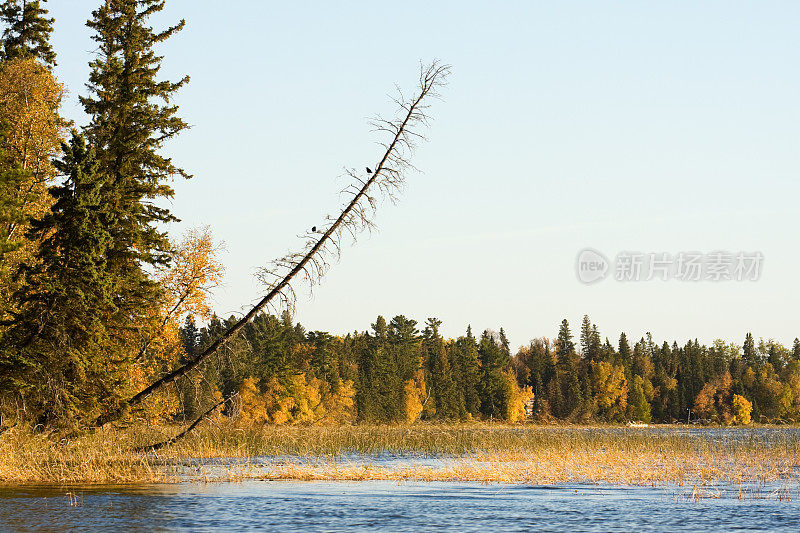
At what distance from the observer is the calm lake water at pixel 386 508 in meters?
21.2

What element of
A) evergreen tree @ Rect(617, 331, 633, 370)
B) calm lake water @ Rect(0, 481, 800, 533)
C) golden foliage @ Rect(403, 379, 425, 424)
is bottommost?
calm lake water @ Rect(0, 481, 800, 533)

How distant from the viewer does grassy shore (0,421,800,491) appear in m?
29.4

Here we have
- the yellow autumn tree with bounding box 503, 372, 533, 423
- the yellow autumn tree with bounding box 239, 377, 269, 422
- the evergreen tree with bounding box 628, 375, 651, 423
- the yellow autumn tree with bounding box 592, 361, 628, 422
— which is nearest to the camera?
the yellow autumn tree with bounding box 239, 377, 269, 422

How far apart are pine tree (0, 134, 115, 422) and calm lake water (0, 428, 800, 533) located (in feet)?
12.0

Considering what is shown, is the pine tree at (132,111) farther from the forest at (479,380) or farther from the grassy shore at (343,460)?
the forest at (479,380)

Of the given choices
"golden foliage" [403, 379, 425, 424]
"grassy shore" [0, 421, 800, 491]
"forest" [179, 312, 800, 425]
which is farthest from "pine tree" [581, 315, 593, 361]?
"grassy shore" [0, 421, 800, 491]

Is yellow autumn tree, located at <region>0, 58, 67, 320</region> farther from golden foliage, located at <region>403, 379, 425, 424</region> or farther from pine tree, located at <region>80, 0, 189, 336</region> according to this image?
golden foliage, located at <region>403, 379, 425, 424</region>

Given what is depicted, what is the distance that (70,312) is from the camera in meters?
30.1

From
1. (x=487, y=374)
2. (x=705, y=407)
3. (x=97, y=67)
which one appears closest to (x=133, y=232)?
(x=97, y=67)

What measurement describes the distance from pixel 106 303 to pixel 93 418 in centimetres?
398

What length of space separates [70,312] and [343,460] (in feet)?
50.4

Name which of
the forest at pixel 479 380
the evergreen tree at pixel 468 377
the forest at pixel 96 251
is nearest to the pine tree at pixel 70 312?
the forest at pixel 96 251

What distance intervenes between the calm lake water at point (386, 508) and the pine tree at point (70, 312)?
3.64m

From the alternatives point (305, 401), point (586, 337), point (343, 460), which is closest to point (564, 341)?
point (586, 337)
